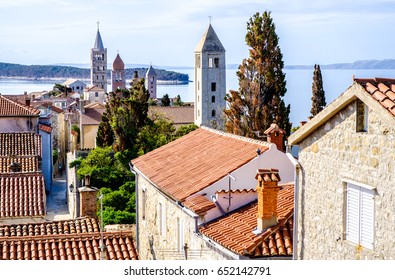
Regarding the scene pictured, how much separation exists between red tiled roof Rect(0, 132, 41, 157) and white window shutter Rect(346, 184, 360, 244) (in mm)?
16272

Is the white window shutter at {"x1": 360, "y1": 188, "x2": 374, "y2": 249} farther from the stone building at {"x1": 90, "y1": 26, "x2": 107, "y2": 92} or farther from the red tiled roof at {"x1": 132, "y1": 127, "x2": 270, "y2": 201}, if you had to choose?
the stone building at {"x1": 90, "y1": 26, "x2": 107, "y2": 92}

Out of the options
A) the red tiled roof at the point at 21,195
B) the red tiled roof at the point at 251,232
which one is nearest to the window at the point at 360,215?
the red tiled roof at the point at 251,232

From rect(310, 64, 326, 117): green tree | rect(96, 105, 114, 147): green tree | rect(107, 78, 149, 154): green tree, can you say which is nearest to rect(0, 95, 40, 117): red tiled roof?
rect(107, 78, 149, 154): green tree

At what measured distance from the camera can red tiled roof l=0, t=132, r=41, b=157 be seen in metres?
21.5

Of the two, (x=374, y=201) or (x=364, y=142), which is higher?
(x=364, y=142)

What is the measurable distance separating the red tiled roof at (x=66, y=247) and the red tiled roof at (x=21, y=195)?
3.92 meters

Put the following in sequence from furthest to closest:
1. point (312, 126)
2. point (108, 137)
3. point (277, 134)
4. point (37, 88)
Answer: point (37, 88) < point (108, 137) < point (277, 134) < point (312, 126)

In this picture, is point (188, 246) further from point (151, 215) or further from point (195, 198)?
point (151, 215)

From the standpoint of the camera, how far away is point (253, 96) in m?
26.8

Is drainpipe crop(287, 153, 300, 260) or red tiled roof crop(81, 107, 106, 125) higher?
drainpipe crop(287, 153, 300, 260)

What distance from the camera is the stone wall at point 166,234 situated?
947 cm
